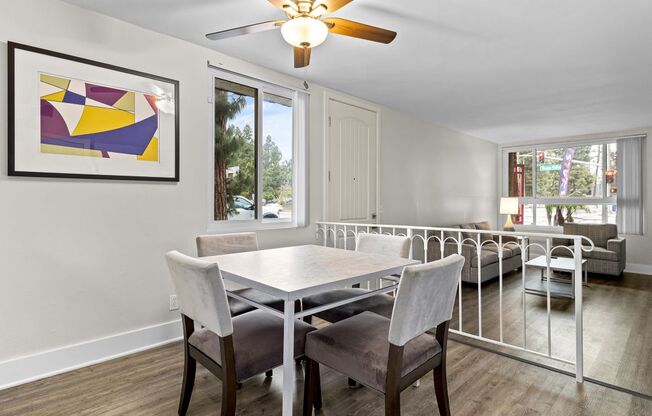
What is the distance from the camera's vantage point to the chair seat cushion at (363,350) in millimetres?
1407

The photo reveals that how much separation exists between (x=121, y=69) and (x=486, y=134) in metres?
5.71

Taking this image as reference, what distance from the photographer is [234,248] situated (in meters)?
2.53

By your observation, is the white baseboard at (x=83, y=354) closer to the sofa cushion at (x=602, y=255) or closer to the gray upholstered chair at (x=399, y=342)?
the gray upholstered chair at (x=399, y=342)

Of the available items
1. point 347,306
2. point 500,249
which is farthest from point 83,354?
point 500,249

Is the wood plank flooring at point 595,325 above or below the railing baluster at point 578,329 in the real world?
below

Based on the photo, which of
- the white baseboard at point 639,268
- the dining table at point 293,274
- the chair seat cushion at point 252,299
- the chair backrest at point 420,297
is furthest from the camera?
the white baseboard at point 639,268

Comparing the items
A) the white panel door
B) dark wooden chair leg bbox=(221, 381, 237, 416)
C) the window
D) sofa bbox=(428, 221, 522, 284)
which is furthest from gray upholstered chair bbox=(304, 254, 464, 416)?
the window

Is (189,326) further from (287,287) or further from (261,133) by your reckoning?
(261,133)

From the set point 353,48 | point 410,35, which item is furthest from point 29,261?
point 410,35

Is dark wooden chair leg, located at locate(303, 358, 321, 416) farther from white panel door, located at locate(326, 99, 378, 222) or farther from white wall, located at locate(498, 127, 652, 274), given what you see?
white wall, located at locate(498, 127, 652, 274)

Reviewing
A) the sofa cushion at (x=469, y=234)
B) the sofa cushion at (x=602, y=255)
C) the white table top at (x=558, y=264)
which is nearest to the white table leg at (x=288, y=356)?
the white table top at (x=558, y=264)

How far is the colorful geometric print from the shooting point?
2141 mm

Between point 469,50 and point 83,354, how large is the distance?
139 inches

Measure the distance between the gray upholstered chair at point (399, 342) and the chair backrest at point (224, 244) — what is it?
1.07 meters
